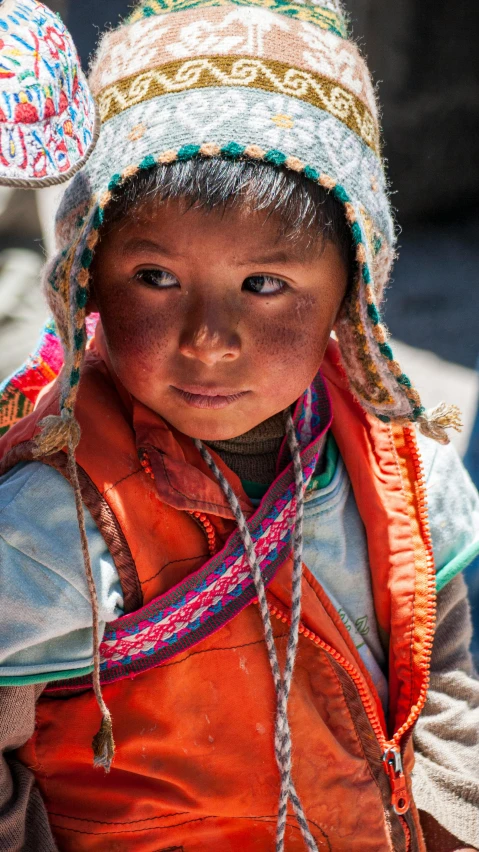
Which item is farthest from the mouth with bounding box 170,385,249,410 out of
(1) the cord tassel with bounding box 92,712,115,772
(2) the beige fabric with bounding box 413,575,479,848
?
(2) the beige fabric with bounding box 413,575,479,848

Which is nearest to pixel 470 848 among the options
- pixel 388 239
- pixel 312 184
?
pixel 388 239

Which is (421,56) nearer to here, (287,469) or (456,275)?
(456,275)

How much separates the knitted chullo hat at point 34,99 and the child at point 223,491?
260 mm

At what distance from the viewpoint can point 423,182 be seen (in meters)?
3.95

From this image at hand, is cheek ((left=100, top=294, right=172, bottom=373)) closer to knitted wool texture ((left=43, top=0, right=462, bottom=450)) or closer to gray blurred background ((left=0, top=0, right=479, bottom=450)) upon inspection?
knitted wool texture ((left=43, top=0, right=462, bottom=450))

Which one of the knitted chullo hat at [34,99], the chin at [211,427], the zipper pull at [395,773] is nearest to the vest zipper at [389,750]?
the zipper pull at [395,773]

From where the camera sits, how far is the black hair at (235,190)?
110 centimetres

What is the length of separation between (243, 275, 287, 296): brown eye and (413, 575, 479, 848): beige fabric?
767mm

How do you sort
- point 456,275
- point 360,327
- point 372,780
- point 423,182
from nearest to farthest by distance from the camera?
point 360,327 < point 372,780 < point 456,275 < point 423,182

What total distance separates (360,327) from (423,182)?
2875mm

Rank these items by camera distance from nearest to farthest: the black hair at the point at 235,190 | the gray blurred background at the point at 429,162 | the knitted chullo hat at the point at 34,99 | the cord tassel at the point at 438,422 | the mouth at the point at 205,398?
the knitted chullo hat at the point at 34,99 → the black hair at the point at 235,190 → the mouth at the point at 205,398 → the cord tassel at the point at 438,422 → the gray blurred background at the point at 429,162

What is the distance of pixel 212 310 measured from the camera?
3.75 feet

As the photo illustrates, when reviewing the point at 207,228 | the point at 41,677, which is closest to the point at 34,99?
the point at 207,228

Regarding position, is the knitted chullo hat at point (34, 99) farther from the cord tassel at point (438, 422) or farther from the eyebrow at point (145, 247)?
the cord tassel at point (438, 422)
